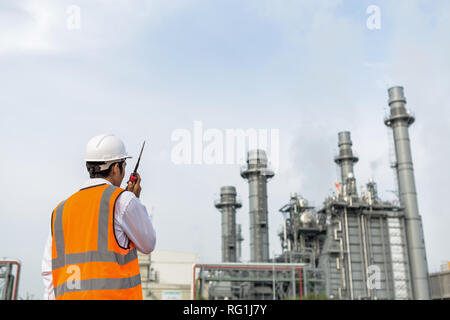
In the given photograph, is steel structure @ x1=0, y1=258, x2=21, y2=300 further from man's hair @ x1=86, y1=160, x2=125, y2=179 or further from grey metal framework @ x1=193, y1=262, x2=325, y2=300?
man's hair @ x1=86, y1=160, x2=125, y2=179

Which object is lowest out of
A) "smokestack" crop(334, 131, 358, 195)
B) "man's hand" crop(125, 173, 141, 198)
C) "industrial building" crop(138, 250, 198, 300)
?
"man's hand" crop(125, 173, 141, 198)

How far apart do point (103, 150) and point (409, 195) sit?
51.9 meters

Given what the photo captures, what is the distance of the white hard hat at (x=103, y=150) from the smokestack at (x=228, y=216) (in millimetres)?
59813

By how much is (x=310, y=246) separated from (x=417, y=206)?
41.8ft

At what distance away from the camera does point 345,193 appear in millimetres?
52125

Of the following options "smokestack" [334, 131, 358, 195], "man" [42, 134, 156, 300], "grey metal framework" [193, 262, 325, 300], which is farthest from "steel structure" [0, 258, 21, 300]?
"man" [42, 134, 156, 300]

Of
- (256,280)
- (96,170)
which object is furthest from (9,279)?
(96,170)

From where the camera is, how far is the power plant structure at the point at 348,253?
1901 inches

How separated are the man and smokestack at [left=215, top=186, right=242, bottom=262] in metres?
59.9

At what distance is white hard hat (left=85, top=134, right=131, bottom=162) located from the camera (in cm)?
280

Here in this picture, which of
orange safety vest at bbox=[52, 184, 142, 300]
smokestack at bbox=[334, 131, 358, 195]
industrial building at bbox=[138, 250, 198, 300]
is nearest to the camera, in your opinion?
orange safety vest at bbox=[52, 184, 142, 300]
